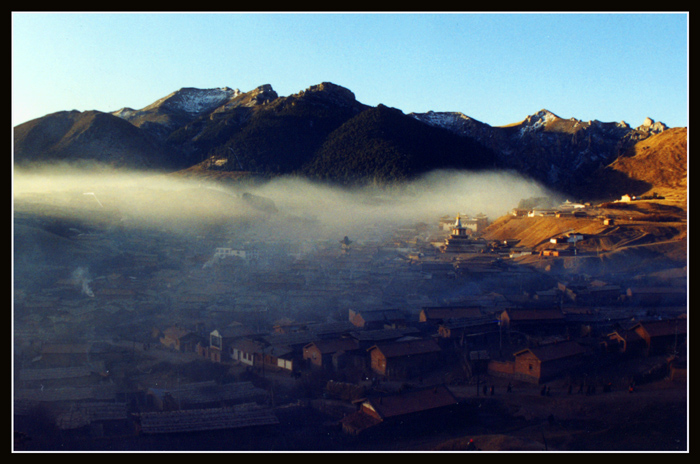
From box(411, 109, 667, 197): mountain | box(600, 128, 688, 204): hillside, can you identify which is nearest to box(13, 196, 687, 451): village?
box(600, 128, 688, 204): hillside

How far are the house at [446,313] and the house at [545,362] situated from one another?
13.6ft

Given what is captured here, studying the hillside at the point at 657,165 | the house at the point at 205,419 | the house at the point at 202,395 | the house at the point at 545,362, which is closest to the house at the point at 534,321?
the house at the point at 545,362

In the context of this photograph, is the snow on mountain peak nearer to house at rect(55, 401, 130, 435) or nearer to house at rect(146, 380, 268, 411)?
house at rect(146, 380, 268, 411)

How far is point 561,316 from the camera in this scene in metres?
18.7

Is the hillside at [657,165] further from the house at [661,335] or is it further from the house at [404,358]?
the house at [404,358]

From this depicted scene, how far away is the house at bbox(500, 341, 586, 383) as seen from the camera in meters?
14.6

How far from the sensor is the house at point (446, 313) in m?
19.6

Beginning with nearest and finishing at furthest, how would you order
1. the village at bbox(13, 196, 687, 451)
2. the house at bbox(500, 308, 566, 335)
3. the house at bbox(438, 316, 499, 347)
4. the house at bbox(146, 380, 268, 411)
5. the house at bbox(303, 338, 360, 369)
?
the village at bbox(13, 196, 687, 451), the house at bbox(146, 380, 268, 411), the house at bbox(303, 338, 360, 369), the house at bbox(438, 316, 499, 347), the house at bbox(500, 308, 566, 335)

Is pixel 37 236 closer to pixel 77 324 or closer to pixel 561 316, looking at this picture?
pixel 77 324

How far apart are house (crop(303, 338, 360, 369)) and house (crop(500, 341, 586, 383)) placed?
161 inches

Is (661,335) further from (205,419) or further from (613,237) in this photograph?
(613,237)

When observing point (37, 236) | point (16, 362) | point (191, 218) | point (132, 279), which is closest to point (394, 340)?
point (16, 362)

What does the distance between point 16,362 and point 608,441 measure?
12894mm

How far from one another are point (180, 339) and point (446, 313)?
7826 mm
